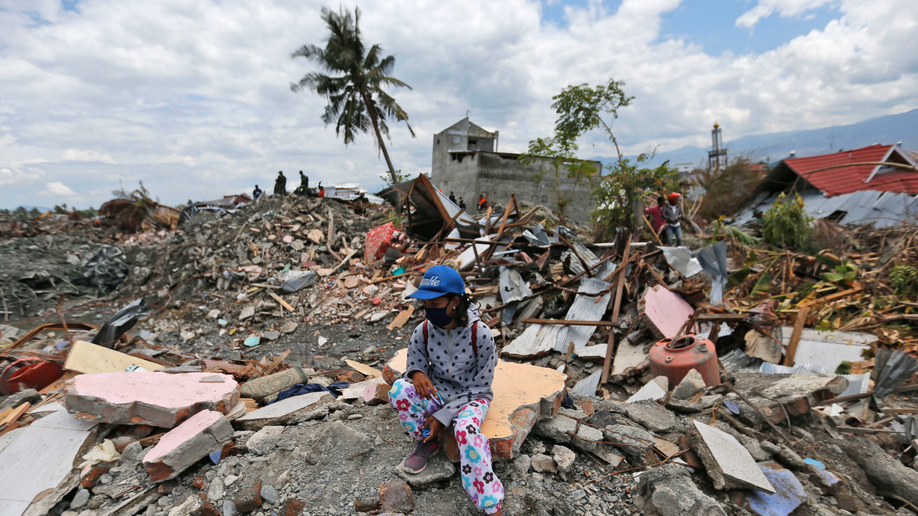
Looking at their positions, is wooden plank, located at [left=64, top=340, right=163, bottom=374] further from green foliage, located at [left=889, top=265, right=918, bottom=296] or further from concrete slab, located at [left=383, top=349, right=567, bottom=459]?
green foliage, located at [left=889, top=265, right=918, bottom=296]

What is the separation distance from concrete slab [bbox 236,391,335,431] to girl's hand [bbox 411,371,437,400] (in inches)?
50.7

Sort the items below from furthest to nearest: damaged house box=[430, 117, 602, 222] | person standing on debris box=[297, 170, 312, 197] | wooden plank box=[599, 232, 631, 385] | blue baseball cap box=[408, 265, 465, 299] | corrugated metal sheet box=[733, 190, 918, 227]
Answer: damaged house box=[430, 117, 602, 222], person standing on debris box=[297, 170, 312, 197], corrugated metal sheet box=[733, 190, 918, 227], wooden plank box=[599, 232, 631, 385], blue baseball cap box=[408, 265, 465, 299]

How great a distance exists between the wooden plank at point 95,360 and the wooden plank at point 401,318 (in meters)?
3.61

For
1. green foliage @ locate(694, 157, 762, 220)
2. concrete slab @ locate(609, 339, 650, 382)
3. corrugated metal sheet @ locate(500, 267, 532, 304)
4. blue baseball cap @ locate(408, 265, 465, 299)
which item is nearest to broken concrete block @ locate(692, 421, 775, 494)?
blue baseball cap @ locate(408, 265, 465, 299)

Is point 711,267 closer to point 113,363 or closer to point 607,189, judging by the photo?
point 607,189

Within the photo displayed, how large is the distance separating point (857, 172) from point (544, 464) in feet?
59.7

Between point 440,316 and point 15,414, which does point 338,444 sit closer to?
point 440,316

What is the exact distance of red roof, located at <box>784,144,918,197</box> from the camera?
43.2 feet

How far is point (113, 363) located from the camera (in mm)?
3658

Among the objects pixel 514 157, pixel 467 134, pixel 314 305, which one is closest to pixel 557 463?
pixel 314 305

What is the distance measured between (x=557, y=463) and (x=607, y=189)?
9579mm

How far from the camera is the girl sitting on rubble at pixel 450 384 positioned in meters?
1.98

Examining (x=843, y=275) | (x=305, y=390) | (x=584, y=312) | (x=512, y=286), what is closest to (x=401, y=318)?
(x=512, y=286)

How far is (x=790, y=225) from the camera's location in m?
7.62
